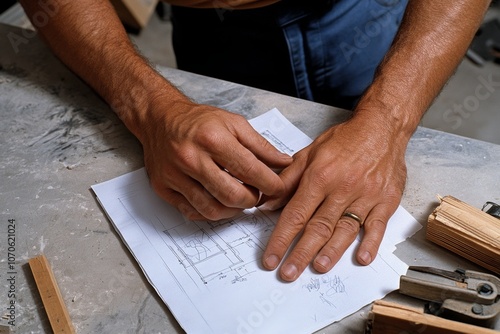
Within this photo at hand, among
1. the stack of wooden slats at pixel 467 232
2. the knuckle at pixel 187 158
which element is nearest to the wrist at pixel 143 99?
the knuckle at pixel 187 158

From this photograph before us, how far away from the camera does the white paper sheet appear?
0.76m

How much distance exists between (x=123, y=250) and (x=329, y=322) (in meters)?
0.34

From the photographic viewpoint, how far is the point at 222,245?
87cm

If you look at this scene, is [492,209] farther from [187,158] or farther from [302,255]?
[187,158]

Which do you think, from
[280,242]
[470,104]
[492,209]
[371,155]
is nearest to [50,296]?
[280,242]

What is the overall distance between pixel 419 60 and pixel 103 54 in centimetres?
63

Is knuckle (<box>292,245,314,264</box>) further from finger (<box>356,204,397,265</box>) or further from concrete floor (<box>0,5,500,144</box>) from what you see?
concrete floor (<box>0,5,500,144</box>)

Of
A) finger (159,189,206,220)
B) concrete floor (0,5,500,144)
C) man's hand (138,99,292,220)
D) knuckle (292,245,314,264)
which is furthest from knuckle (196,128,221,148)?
concrete floor (0,5,500,144)

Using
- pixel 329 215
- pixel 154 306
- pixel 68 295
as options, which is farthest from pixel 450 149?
pixel 68 295

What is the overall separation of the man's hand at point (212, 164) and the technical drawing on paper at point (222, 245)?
25 millimetres

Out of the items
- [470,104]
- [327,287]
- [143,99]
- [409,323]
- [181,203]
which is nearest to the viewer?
[409,323]

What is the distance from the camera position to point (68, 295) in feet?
2.66

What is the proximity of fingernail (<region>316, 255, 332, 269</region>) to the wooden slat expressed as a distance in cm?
36

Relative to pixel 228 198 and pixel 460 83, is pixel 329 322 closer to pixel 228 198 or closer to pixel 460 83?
pixel 228 198
